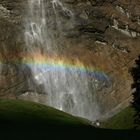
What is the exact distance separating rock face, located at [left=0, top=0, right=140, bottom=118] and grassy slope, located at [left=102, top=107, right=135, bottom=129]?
→ 1788cm

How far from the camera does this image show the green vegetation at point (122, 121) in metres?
136

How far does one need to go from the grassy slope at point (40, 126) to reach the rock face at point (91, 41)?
3731 cm

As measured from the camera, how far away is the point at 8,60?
17425 cm

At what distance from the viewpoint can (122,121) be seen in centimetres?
14175

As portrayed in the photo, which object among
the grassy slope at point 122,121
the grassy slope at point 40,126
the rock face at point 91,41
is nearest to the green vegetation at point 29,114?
the grassy slope at point 40,126

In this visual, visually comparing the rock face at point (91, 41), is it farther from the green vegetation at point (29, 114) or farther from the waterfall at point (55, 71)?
the green vegetation at point (29, 114)

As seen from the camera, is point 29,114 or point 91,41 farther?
point 91,41

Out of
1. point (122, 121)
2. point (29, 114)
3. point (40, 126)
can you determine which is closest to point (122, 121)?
point (122, 121)

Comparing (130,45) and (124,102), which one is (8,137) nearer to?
(124,102)

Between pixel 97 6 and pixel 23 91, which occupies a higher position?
pixel 97 6

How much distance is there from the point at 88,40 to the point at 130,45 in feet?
69.0

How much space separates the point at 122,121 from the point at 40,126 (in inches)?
2462

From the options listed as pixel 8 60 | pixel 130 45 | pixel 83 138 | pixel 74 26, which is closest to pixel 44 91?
pixel 8 60

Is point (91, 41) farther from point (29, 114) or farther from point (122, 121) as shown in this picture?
point (29, 114)
